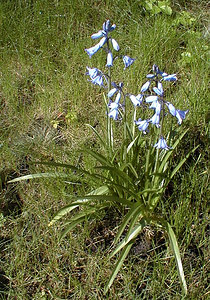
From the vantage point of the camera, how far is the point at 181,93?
3.81m

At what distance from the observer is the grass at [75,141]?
2.63 metres

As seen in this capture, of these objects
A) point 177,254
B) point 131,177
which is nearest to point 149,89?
point 131,177

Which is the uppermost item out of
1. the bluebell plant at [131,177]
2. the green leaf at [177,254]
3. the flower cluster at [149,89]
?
the flower cluster at [149,89]

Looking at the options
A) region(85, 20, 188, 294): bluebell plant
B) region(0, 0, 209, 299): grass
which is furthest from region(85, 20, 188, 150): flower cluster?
region(0, 0, 209, 299): grass

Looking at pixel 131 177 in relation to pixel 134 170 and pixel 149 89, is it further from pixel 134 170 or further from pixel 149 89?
pixel 149 89

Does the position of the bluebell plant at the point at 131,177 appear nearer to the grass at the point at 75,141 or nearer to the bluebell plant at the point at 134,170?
the bluebell plant at the point at 134,170

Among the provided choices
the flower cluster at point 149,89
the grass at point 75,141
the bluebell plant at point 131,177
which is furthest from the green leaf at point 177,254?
the flower cluster at point 149,89

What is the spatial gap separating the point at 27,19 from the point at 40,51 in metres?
0.51

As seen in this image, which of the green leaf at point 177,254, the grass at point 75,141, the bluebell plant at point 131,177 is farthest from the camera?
the grass at point 75,141

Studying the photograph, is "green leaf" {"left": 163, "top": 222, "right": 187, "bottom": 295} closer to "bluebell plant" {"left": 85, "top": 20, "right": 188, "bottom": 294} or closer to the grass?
"bluebell plant" {"left": 85, "top": 20, "right": 188, "bottom": 294}

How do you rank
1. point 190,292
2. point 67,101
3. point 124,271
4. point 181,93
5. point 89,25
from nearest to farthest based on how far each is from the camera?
point 190,292 < point 124,271 < point 181,93 < point 67,101 < point 89,25

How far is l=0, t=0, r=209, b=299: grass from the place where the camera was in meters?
2.63

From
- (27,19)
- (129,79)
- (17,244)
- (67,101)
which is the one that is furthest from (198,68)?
(17,244)

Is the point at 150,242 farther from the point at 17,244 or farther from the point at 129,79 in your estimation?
the point at 129,79
